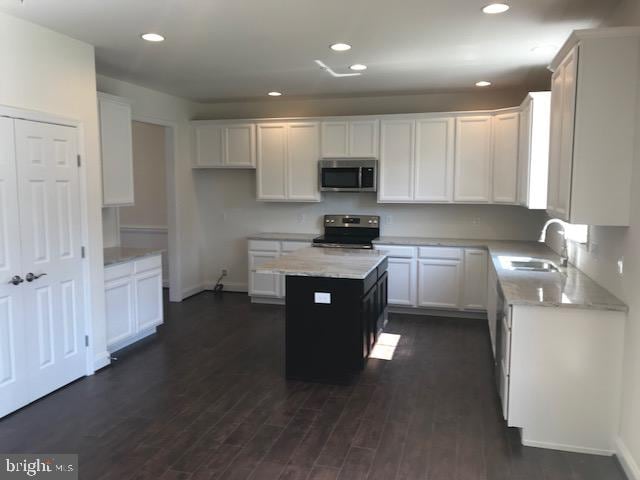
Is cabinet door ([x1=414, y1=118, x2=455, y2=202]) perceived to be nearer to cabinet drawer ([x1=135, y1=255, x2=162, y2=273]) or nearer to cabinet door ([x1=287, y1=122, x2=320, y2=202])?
cabinet door ([x1=287, y1=122, x2=320, y2=202])

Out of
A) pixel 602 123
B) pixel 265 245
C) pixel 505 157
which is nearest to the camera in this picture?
pixel 602 123

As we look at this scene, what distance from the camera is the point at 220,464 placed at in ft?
8.98

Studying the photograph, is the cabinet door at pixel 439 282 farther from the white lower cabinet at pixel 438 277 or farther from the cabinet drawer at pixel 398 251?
the cabinet drawer at pixel 398 251

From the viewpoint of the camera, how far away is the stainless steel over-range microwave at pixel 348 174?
20.0ft

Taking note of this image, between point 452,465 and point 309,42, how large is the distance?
3204 millimetres

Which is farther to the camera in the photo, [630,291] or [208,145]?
[208,145]

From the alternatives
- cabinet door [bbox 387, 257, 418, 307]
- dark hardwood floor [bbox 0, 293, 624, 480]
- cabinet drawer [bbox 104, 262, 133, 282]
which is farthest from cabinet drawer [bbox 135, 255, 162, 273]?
cabinet door [bbox 387, 257, 418, 307]

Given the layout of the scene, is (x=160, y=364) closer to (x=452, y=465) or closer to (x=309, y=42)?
(x=452, y=465)

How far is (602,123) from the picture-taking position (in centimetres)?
277

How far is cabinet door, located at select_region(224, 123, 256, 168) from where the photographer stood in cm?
658

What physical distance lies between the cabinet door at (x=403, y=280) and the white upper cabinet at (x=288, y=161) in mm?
1387

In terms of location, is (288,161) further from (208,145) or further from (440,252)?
(440,252)

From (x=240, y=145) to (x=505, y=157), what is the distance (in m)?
3.37

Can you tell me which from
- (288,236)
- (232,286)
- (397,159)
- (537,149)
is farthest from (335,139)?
(232,286)
